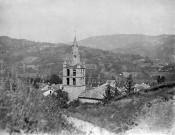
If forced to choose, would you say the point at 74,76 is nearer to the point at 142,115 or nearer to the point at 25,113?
the point at 142,115

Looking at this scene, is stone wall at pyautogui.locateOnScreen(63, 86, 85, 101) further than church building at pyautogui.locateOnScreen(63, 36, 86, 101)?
No

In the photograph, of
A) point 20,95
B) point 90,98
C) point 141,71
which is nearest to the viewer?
point 20,95

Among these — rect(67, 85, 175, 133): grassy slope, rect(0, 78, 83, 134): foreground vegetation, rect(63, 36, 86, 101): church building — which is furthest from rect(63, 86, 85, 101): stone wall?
rect(0, 78, 83, 134): foreground vegetation

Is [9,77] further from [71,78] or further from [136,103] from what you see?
[71,78]

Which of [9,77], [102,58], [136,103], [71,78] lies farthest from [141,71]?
[9,77]

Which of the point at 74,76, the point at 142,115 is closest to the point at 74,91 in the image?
the point at 74,76

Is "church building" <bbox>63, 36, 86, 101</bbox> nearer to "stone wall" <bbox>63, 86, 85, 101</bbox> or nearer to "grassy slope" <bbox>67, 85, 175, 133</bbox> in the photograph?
"stone wall" <bbox>63, 86, 85, 101</bbox>

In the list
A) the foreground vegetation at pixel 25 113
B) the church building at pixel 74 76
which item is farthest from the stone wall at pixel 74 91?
the foreground vegetation at pixel 25 113

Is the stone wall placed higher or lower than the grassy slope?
lower
